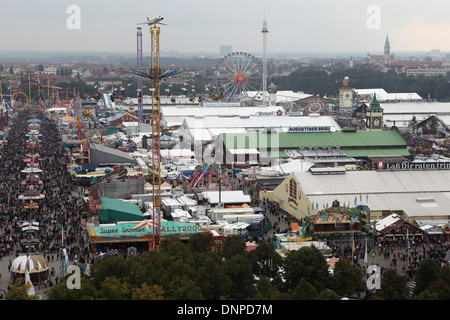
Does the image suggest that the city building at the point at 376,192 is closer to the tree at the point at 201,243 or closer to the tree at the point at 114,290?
the tree at the point at 201,243

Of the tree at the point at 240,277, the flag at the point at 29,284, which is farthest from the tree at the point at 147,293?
the flag at the point at 29,284

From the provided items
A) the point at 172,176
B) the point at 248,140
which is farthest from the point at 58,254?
the point at 248,140

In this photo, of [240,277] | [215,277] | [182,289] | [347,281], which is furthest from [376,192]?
[182,289]

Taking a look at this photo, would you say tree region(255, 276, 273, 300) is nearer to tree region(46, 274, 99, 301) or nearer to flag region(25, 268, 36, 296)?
tree region(46, 274, 99, 301)

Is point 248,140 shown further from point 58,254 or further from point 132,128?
point 58,254

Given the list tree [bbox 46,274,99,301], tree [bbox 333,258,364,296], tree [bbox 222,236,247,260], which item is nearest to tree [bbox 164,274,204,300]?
tree [bbox 46,274,99,301]

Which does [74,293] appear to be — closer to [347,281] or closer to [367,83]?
[347,281]
